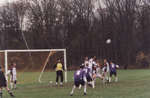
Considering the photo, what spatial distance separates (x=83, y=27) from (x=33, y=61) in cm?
4034

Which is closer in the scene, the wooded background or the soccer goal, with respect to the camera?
the soccer goal

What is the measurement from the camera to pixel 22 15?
65625 millimetres

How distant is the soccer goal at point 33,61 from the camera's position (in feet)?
94.7

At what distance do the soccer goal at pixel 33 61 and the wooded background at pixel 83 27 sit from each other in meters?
33.1

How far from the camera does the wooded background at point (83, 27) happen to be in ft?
216

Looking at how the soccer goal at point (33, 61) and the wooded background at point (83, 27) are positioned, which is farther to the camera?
the wooded background at point (83, 27)

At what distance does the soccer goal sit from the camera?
28.9 meters

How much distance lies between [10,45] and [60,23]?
444 inches

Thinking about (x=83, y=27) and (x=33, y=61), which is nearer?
(x=33, y=61)

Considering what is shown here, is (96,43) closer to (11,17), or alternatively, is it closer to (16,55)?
(11,17)

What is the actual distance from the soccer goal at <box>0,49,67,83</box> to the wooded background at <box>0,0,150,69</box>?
33.1m

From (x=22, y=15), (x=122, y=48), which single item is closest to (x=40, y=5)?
(x=22, y=15)

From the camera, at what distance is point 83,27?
69.4 meters

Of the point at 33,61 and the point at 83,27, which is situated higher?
the point at 83,27
